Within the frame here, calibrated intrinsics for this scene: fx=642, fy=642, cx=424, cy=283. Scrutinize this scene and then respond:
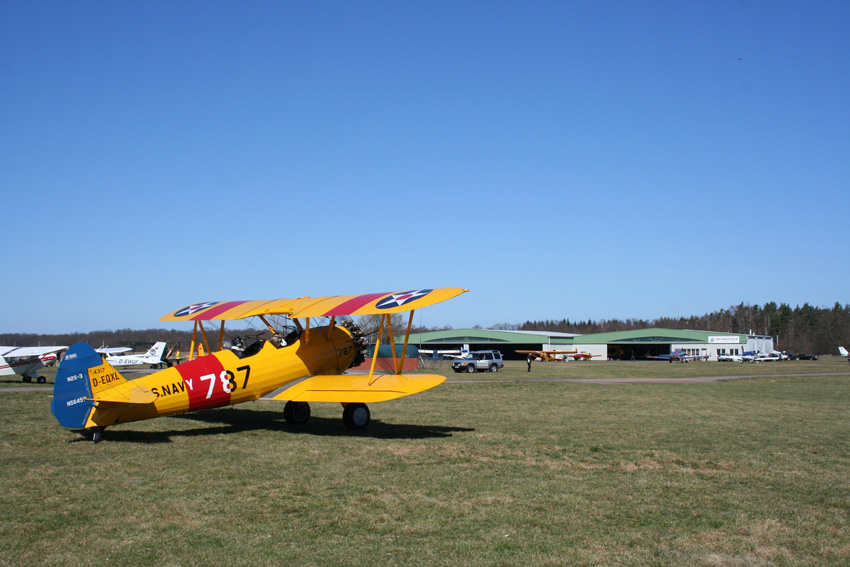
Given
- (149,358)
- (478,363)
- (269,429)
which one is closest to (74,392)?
(269,429)

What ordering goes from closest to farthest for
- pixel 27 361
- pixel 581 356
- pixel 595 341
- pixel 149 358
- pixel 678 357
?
pixel 27 361
pixel 149 358
pixel 678 357
pixel 581 356
pixel 595 341

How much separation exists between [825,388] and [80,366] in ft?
95.0

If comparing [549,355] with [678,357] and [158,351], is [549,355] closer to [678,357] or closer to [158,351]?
[678,357]

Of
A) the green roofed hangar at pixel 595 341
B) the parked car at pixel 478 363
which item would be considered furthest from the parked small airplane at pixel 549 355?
the parked car at pixel 478 363

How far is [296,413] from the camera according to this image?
14.5 meters

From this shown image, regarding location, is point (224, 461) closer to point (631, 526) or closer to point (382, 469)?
point (382, 469)

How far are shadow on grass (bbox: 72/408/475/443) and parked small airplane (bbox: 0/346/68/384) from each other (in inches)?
779

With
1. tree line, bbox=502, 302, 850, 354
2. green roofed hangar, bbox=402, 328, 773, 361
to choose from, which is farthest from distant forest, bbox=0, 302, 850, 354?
green roofed hangar, bbox=402, 328, 773, 361

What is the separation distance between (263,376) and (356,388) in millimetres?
2039

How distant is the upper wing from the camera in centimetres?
1221

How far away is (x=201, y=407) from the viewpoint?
12.2 meters

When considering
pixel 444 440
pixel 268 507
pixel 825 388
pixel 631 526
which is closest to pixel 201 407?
pixel 444 440

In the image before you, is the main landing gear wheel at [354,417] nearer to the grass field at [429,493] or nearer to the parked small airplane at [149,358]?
the grass field at [429,493]

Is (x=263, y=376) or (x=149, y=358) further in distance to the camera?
(x=149, y=358)
